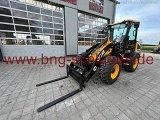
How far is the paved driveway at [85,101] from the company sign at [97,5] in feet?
28.2

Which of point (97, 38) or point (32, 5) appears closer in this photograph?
point (32, 5)

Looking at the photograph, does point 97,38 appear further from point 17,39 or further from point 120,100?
point 120,100

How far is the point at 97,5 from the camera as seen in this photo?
31.4 ft

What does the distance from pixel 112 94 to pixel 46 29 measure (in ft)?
23.6

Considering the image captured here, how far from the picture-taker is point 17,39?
656 centimetres

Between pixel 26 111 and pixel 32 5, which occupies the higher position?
pixel 32 5

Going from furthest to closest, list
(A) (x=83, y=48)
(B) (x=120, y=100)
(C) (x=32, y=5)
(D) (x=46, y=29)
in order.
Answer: (A) (x=83, y=48) < (D) (x=46, y=29) < (C) (x=32, y=5) < (B) (x=120, y=100)

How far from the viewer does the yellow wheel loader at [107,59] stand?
2.95 meters

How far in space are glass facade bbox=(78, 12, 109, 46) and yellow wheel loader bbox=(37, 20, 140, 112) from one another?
4.64 metres

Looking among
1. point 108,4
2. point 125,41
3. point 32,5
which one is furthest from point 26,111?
point 108,4

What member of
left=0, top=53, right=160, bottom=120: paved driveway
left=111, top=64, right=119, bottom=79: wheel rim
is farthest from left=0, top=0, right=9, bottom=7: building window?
left=111, top=64, right=119, bottom=79: wheel rim

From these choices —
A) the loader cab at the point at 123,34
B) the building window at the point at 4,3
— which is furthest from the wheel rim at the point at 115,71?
the building window at the point at 4,3

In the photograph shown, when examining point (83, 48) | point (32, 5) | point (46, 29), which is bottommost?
point (83, 48)

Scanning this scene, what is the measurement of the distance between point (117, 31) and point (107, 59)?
2.18 m
